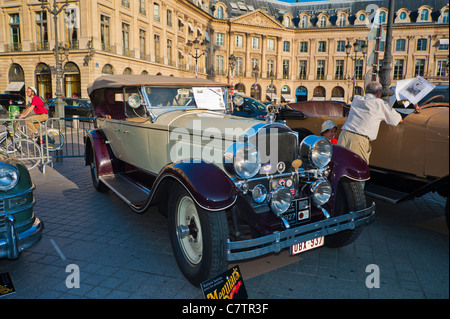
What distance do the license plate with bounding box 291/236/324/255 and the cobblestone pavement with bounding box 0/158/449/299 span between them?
1.11ft

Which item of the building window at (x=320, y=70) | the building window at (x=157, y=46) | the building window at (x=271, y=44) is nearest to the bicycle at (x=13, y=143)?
the building window at (x=157, y=46)

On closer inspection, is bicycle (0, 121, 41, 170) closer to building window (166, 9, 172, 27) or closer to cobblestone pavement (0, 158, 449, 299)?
cobblestone pavement (0, 158, 449, 299)

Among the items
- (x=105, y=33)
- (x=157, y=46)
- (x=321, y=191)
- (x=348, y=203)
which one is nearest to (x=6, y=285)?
(x=321, y=191)

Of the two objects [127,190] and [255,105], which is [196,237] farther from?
[255,105]

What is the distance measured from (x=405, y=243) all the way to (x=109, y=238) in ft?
11.9

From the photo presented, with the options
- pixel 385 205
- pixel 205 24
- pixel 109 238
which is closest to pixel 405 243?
pixel 385 205

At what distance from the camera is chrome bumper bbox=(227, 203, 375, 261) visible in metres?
2.72

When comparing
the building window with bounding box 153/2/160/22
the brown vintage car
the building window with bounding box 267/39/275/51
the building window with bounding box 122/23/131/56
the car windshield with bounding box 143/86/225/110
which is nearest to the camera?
the brown vintage car

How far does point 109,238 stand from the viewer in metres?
4.12

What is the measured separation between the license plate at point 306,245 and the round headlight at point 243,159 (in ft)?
2.53

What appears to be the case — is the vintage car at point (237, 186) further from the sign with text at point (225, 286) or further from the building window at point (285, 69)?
the building window at point (285, 69)

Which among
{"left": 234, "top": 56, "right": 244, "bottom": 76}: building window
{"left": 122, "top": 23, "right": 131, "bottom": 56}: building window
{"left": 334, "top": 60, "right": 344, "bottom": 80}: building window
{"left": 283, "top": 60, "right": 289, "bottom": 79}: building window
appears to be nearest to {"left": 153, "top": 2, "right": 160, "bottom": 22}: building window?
{"left": 122, "top": 23, "right": 131, "bottom": 56}: building window

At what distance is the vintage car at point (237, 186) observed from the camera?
282 cm

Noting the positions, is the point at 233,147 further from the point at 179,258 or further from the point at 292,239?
the point at 179,258
